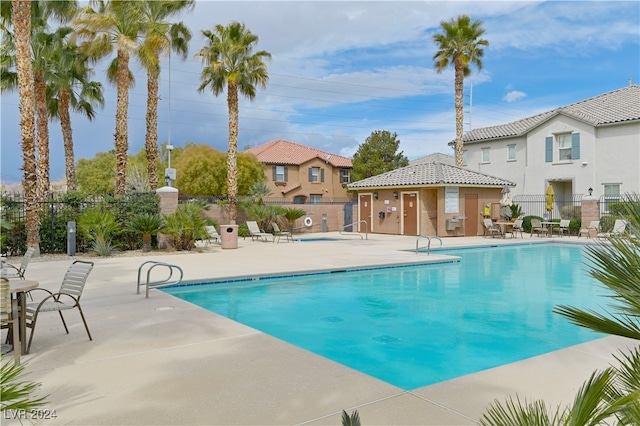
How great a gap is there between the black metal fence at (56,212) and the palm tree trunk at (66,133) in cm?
1108

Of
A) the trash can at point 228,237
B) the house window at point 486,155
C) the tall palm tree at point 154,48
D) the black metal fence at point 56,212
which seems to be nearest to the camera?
the black metal fence at point 56,212

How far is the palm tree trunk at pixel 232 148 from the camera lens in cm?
2730

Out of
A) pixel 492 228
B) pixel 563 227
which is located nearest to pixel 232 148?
pixel 492 228

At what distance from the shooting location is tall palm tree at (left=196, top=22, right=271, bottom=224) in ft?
88.4

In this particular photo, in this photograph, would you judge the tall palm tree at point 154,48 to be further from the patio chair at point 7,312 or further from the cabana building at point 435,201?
the patio chair at point 7,312

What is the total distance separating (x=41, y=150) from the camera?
26062mm

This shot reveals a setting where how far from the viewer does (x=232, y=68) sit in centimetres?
2712

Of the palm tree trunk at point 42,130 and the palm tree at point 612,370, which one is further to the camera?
the palm tree trunk at point 42,130

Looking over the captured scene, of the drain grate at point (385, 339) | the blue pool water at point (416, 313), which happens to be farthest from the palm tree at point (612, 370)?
the drain grate at point (385, 339)

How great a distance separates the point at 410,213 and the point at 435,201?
149 centimetres

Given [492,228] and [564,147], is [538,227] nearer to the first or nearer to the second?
[492,228]

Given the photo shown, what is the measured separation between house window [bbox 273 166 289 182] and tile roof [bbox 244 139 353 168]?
54 cm

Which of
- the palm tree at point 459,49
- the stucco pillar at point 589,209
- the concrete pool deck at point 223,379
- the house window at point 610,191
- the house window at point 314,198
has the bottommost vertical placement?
the concrete pool deck at point 223,379

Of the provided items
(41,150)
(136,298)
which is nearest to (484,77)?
(41,150)
